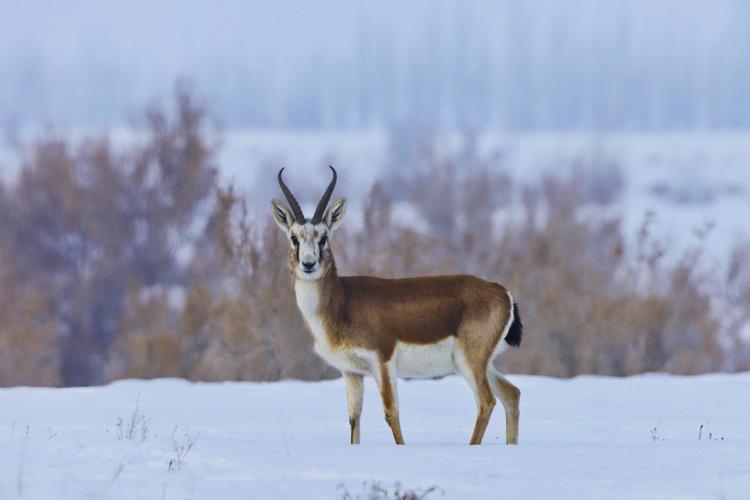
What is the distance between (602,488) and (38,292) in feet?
84.5

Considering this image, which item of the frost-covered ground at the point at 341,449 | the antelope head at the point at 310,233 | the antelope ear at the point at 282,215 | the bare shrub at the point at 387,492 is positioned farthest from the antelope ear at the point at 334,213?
the bare shrub at the point at 387,492

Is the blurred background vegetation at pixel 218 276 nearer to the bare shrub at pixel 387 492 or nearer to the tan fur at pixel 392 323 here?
the tan fur at pixel 392 323

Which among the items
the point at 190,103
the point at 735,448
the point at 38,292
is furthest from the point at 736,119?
the point at 735,448

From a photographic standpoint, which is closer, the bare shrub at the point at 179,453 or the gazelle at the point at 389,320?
the bare shrub at the point at 179,453

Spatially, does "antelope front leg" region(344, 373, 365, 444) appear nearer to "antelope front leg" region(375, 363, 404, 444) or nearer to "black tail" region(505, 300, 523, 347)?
"antelope front leg" region(375, 363, 404, 444)

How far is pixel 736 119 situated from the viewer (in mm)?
92875

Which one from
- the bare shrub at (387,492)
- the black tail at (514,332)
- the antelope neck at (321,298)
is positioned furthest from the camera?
the black tail at (514,332)

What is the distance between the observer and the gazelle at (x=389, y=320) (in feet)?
33.1

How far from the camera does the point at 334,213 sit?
1034cm

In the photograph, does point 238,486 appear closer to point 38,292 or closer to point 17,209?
point 38,292

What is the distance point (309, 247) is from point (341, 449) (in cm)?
156

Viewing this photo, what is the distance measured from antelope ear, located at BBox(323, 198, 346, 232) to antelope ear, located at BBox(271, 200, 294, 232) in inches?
11.0

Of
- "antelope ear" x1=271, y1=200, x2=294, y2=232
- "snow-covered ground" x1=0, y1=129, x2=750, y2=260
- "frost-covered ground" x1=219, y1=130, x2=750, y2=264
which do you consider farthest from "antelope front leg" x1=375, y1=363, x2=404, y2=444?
"frost-covered ground" x1=219, y1=130, x2=750, y2=264

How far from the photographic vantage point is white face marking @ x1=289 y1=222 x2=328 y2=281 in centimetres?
989
